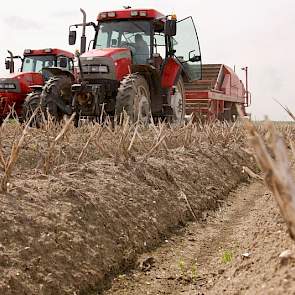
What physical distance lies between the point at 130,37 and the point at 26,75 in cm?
403

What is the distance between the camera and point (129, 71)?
776cm

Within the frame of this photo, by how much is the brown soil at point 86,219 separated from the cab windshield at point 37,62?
25.8ft

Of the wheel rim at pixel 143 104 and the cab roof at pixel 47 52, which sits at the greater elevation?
the cab roof at pixel 47 52

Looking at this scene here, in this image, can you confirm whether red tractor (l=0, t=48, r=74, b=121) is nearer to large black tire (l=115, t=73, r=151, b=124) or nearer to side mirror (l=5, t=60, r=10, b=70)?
side mirror (l=5, t=60, r=10, b=70)

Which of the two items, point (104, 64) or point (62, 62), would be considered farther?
point (62, 62)

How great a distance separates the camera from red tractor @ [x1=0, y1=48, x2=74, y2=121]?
39.2 feet

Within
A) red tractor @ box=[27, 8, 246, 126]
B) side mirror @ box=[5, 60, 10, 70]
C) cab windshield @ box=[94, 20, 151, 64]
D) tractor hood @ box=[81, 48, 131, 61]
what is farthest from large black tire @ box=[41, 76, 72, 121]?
side mirror @ box=[5, 60, 10, 70]

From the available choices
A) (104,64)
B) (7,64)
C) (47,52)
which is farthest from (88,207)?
(7,64)

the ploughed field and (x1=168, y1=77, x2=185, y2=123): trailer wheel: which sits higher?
(x1=168, y1=77, x2=185, y2=123): trailer wheel

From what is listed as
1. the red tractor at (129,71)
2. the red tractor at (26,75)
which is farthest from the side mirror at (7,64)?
the red tractor at (129,71)

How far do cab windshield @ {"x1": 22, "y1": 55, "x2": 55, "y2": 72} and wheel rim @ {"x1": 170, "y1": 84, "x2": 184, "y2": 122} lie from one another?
446cm

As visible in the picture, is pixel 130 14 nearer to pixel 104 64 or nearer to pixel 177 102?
pixel 104 64

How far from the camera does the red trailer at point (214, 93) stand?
14125mm

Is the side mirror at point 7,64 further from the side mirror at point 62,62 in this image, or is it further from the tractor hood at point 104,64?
the tractor hood at point 104,64
